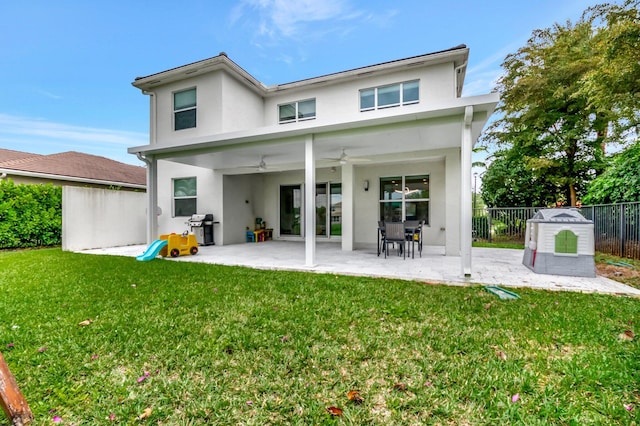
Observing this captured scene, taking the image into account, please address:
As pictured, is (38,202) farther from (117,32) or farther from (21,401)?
(21,401)

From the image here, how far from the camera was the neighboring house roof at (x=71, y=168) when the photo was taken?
38.2 feet

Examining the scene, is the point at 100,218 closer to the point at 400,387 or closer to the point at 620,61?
the point at 400,387

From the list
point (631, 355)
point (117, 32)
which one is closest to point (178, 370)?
point (631, 355)

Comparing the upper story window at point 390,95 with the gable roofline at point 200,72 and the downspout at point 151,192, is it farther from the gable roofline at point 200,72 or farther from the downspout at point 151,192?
the downspout at point 151,192

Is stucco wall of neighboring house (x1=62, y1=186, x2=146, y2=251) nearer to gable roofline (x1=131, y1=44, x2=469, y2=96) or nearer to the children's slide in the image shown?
the children's slide

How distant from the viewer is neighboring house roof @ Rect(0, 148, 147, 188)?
1163 cm

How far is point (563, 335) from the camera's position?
2783 millimetres

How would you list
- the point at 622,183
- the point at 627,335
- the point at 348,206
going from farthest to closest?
the point at 348,206 → the point at 622,183 → the point at 627,335

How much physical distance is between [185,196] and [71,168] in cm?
795

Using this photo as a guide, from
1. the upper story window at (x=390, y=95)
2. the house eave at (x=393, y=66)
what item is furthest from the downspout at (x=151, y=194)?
the upper story window at (x=390, y=95)

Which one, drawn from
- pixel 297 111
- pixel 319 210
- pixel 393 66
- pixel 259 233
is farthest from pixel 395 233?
pixel 297 111

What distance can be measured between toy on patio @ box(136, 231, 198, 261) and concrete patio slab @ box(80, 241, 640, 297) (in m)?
0.25

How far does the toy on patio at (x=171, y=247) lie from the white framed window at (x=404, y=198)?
611 centimetres

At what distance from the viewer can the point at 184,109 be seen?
1023cm
